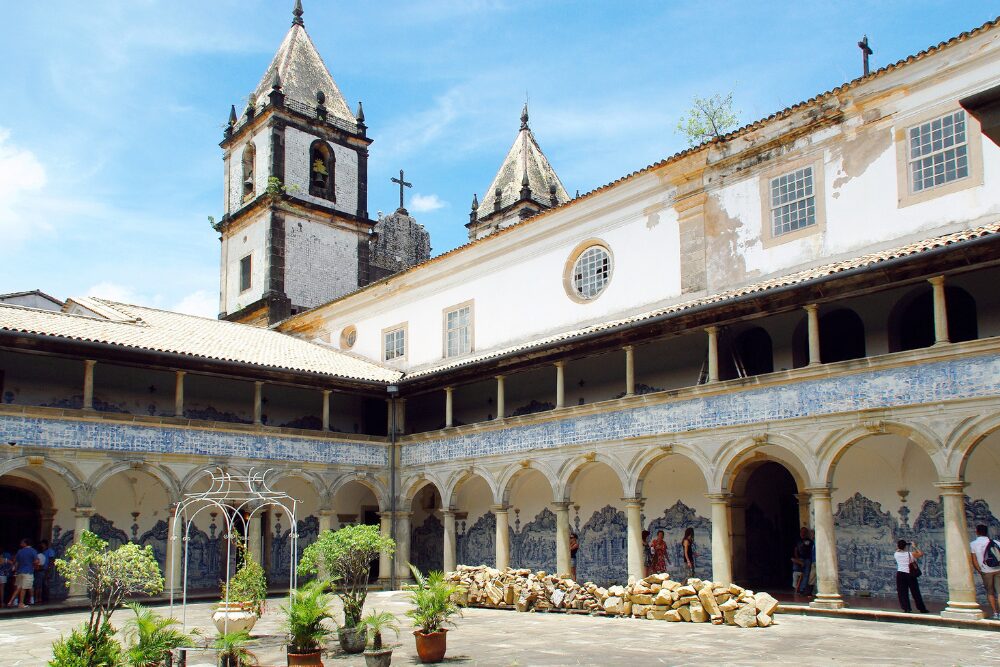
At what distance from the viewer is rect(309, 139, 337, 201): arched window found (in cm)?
3192

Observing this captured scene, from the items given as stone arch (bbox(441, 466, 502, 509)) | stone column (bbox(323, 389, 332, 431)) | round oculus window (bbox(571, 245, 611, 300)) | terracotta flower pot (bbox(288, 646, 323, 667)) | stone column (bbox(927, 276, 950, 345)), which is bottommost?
terracotta flower pot (bbox(288, 646, 323, 667))

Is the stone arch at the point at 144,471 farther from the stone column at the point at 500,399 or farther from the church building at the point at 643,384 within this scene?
the stone column at the point at 500,399

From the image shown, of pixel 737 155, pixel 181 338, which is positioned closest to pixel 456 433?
pixel 181 338

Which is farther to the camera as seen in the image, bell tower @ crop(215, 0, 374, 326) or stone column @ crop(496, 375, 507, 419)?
bell tower @ crop(215, 0, 374, 326)

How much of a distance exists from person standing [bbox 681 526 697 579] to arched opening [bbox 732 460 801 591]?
100cm

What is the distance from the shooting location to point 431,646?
10445mm

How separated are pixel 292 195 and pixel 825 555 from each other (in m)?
21.9

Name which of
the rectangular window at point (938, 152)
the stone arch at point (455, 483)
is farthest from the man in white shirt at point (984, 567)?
the stone arch at point (455, 483)

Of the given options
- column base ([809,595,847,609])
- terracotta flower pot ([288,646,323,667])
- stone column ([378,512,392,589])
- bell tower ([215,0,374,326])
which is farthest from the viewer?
bell tower ([215,0,374,326])

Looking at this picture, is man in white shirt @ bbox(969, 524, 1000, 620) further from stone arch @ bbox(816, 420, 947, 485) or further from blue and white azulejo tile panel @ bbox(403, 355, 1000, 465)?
blue and white azulejo tile panel @ bbox(403, 355, 1000, 465)

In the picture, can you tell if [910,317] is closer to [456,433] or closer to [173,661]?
[456,433]

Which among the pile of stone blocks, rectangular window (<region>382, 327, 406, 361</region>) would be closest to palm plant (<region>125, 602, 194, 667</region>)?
the pile of stone blocks

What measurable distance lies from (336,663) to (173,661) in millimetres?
2224

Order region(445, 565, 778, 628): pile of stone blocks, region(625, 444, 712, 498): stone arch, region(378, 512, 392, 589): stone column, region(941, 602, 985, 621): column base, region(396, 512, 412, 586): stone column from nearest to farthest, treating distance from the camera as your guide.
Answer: region(941, 602, 985, 621): column base < region(445, 565, 778, 628): pile of stone blocks < region(625, 444, 712, 498): stone arch < region(378, 512, 392, 589): stone column < region(396, 512, 412, 586): stone column
